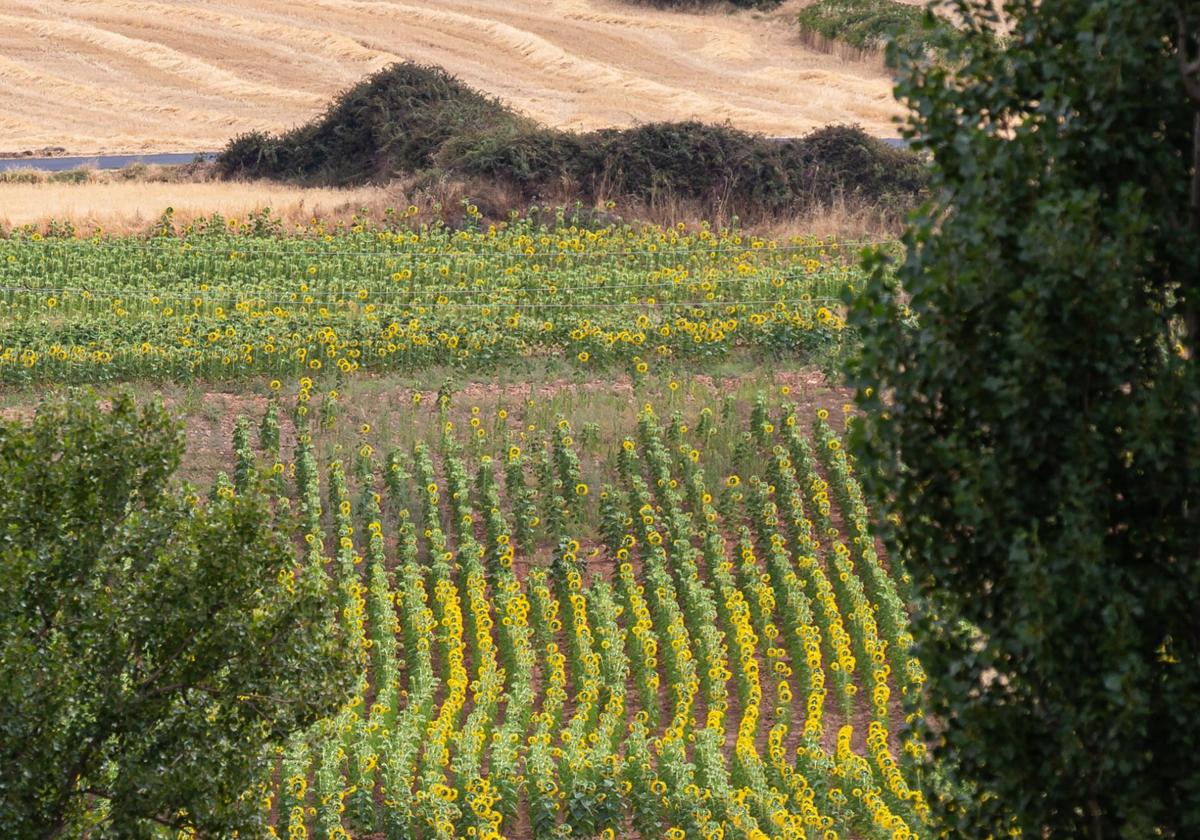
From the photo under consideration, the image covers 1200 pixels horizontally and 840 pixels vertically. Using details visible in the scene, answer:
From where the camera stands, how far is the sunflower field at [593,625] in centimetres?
1366

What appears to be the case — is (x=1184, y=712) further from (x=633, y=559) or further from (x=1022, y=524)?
(x=633, y=559)

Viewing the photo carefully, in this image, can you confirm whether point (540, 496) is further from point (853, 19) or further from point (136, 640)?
point (853, 19)

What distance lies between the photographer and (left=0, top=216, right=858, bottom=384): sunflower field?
2369 centimetres

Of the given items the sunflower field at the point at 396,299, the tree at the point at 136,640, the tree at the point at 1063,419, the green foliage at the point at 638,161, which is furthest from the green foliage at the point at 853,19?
the tree at the point at 1063,419

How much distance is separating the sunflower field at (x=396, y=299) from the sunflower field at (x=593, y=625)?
5.29ft

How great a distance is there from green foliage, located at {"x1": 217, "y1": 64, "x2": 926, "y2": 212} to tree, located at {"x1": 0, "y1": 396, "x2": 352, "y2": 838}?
Answer: 23552 mm

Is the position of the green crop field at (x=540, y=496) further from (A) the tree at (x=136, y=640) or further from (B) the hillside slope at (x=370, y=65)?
(B) the hillside slope at (x=370, y=65)

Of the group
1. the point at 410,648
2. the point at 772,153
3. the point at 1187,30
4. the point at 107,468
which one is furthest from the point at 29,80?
the point at 1187,30

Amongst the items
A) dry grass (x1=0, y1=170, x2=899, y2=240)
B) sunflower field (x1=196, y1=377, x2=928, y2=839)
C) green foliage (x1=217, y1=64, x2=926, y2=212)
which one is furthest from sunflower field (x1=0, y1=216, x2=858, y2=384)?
green foliage (x1=217, y1=64, x2=926, y2=212)

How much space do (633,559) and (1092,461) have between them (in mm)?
12962

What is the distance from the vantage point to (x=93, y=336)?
24047 millimetres

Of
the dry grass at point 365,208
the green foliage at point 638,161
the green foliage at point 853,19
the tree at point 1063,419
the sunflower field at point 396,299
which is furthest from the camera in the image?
the green foliage at point 853,19

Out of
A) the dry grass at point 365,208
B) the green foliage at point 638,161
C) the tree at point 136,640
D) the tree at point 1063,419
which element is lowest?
the dry grass at point 365,208

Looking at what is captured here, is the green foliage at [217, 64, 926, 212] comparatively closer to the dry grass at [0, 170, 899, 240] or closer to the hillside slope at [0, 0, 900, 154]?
the dry grass at [0, 170, 899, 240]
